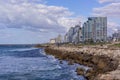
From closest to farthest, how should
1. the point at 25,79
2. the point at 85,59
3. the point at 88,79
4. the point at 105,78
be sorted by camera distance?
the point at 105,78
the point at 88,79
the point at 25,79
the point at 85,59

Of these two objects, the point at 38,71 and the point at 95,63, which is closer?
the point at 38,71

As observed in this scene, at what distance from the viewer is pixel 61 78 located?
133 feet

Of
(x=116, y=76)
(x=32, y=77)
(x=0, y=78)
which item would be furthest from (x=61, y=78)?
(x=116, y=76)

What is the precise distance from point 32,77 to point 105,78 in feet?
59.1

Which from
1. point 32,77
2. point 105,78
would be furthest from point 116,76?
point 32,77

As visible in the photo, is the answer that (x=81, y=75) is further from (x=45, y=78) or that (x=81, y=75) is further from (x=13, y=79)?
(x=13, y=79)

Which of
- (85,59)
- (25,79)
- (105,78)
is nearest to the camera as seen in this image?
(105,78)

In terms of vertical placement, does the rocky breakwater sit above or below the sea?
above

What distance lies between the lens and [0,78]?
4125 cm

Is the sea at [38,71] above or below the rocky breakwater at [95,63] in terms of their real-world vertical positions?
below

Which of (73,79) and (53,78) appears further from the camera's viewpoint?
(53,78)

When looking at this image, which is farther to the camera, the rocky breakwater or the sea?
the sea

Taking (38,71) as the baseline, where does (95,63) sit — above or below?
above

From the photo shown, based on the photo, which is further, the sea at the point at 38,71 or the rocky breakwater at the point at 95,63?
the sea at the point at 38,71
